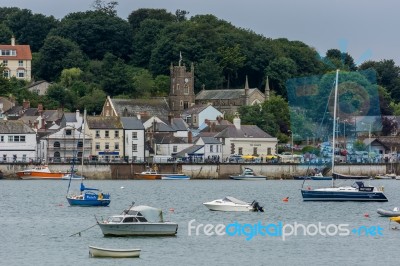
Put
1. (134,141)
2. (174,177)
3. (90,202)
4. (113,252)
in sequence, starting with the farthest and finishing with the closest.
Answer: (134,141) → (174,177) → (90,202) → (113,252)

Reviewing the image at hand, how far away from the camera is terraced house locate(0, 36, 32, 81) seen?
18050 centimetres

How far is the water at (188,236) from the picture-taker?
191 ft

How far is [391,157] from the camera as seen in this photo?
143m

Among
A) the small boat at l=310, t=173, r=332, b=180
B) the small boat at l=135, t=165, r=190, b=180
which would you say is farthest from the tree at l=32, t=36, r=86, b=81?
the small boat at l=310, t=173, r=332, b=180

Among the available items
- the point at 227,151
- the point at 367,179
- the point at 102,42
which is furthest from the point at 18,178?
the point at 102,42

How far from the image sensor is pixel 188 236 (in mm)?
66000

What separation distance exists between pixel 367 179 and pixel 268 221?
176 feet

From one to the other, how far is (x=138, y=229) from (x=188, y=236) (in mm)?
4138

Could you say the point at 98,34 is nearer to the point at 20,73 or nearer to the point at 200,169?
the point at 20,73

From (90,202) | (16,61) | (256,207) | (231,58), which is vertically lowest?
(256,207)

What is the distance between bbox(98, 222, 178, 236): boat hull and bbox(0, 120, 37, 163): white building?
65894 mm

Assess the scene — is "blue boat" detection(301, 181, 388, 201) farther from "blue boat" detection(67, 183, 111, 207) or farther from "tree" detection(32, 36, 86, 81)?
"tree" detection(32, 36, 86, 81)

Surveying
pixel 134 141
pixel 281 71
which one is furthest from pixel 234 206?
pixel 281 71

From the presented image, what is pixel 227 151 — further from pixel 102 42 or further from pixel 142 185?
pixel 102 42
